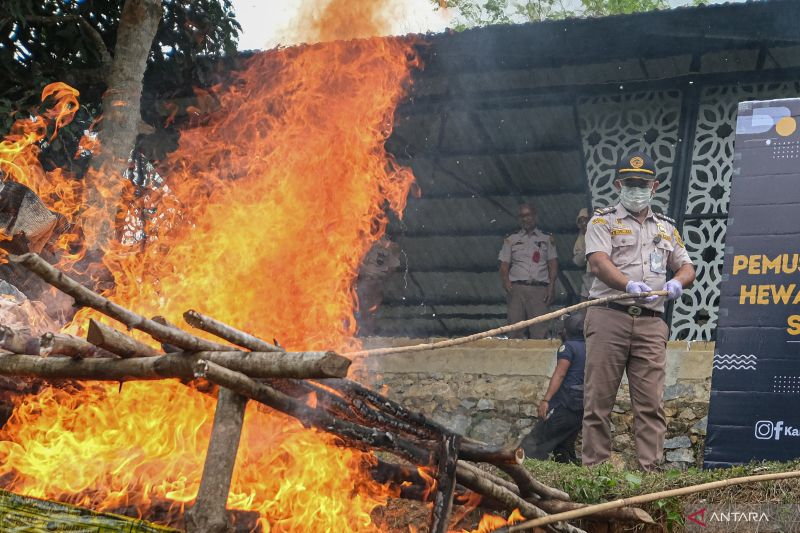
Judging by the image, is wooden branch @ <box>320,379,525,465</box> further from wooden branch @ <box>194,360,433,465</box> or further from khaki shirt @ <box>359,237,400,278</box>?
khaki shirt @ <box>359,237,400,278</box>

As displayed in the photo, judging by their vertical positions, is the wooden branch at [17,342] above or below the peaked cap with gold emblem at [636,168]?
below

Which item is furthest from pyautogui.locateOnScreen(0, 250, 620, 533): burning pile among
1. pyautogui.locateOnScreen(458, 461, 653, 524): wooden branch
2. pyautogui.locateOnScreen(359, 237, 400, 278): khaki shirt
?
pyautogui.locateOnScreen(359, 237, 400, 278): khaki shirt

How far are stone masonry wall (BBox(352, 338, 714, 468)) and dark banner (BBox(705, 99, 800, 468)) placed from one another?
1990 millimetres

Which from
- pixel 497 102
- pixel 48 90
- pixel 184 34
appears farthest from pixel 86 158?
pixel 497 102

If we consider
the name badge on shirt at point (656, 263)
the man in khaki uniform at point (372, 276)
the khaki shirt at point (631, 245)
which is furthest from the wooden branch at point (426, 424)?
the man in khaki uniform at point (372, 276)

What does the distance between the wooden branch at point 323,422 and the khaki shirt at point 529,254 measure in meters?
7.43

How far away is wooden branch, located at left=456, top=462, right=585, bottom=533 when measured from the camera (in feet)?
13.4

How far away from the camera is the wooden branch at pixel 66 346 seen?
367 centimetres

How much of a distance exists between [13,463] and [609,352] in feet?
13.5

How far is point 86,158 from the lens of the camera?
889 cm

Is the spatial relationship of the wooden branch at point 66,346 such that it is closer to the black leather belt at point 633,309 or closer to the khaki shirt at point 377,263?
the black leather belt at point 633,309

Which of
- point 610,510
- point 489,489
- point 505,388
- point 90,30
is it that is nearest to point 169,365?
point 489,489

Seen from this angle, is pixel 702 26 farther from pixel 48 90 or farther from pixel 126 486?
pixel 126 486

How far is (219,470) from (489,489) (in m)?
1.23
